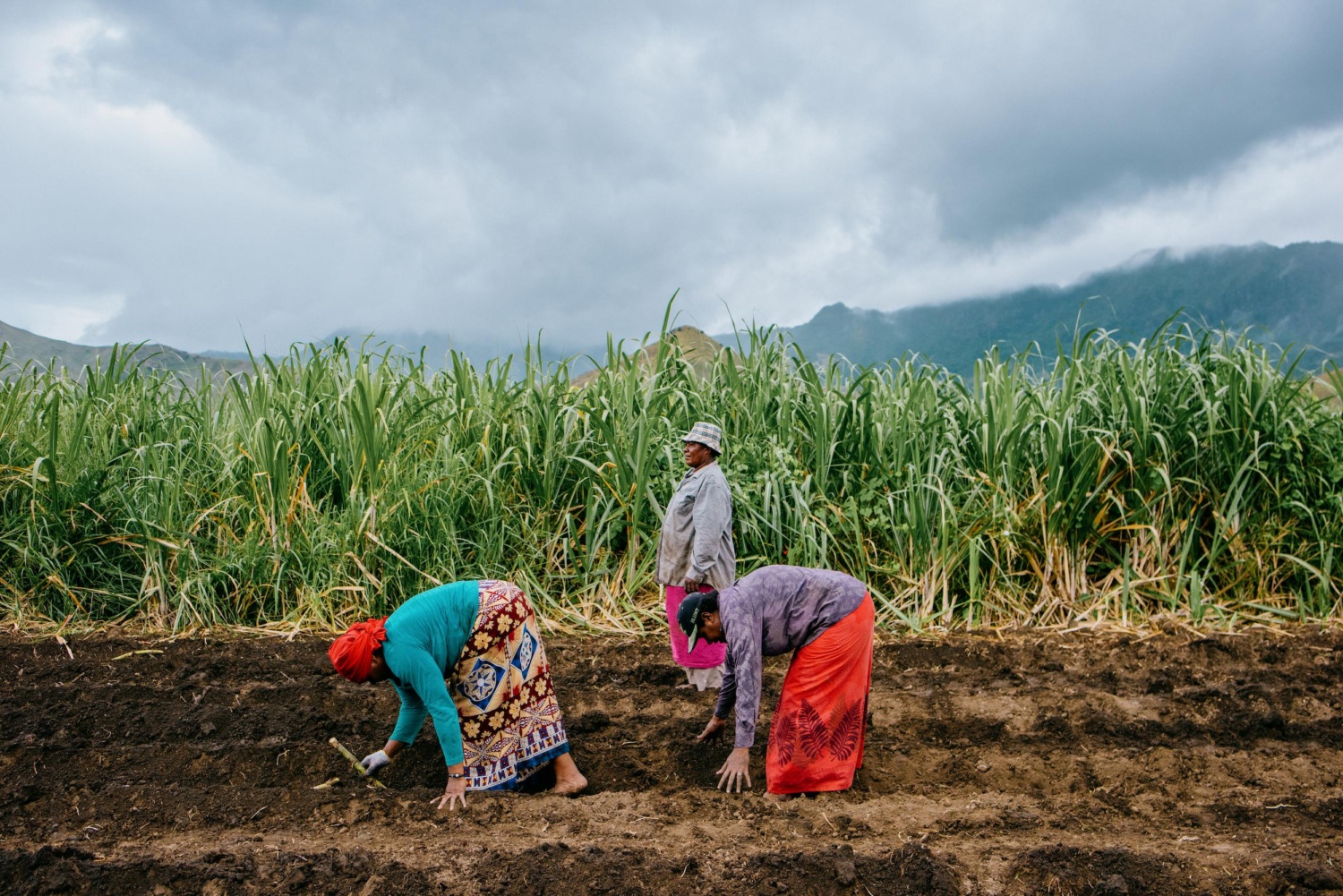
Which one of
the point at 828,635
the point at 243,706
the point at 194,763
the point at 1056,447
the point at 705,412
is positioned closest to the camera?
the point at 828,635

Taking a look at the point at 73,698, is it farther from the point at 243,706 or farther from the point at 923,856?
the point at 923,856

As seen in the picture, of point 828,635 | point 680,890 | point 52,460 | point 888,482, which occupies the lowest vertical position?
point 680,890

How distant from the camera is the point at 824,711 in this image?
3148 millimetres

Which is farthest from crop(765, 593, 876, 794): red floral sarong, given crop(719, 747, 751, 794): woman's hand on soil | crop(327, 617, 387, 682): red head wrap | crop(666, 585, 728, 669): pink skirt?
crop(327, 617, 387, 682): red head wrap

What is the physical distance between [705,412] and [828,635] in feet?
9.41

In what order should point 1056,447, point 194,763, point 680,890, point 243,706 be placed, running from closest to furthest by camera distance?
point 680,890 → point 194,763 → point 243,706 → point 1056,447

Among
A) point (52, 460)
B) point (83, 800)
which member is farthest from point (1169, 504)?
point (52, 460)

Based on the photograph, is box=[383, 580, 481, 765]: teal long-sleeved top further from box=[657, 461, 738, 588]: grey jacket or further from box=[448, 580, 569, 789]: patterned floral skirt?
box=[657, 461, 738, 588]: grey jacket

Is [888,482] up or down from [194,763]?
up

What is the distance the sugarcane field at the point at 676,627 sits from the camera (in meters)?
2.85

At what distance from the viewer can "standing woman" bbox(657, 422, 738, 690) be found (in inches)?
158

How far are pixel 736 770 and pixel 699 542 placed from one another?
1.13 meters

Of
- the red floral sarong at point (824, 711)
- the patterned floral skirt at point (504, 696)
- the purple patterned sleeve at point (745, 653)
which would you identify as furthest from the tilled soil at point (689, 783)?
the purple patterned sleeve at point (745, 653)

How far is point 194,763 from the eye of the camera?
11.8 ft
